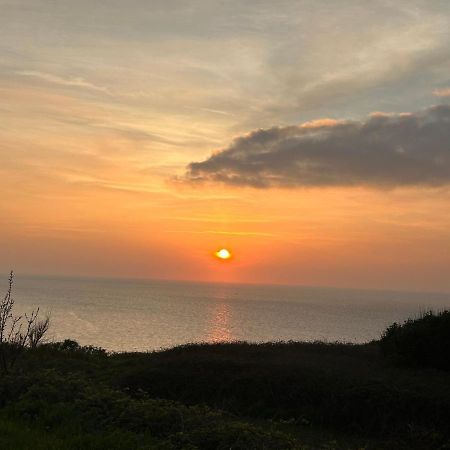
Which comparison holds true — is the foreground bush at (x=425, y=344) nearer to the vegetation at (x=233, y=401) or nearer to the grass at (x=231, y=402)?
the vegetation at (x=233, y=401)

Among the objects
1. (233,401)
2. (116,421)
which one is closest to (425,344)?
(233,401)

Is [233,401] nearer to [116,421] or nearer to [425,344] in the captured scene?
[116,421]

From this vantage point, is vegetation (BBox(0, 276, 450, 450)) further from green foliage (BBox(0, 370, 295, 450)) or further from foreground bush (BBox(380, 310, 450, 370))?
foreground bush (BBox(380, 310, 450, 370))

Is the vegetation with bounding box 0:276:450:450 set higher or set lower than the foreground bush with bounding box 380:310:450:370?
lower

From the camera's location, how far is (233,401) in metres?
18.3

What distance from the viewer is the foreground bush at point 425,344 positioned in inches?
850

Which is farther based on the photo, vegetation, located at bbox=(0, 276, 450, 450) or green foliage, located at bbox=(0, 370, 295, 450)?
vegetation, located at bbox=(0, 276, 450, 450)

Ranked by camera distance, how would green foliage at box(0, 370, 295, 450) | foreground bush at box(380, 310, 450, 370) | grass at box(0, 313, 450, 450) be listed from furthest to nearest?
1. foreground bush at box(380, 310, 450, 370)
2. grass at box(0, 313, 450, 450)
3. green foliage at box(0, 370, 295, 450)

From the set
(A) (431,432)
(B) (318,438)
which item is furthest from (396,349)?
(B) (318,438)

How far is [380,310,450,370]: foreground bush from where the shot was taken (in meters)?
21.6

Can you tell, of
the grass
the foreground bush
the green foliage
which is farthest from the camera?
the foreground bush

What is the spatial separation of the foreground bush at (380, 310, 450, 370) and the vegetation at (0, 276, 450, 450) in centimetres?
22

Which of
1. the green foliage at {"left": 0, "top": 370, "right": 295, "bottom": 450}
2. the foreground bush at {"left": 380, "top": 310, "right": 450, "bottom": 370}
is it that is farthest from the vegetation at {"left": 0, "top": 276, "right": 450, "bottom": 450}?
the foreground bush at {"left": 380, "top": 310, "right": 450, "bottom": 370}

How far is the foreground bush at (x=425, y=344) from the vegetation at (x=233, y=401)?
22 cm
